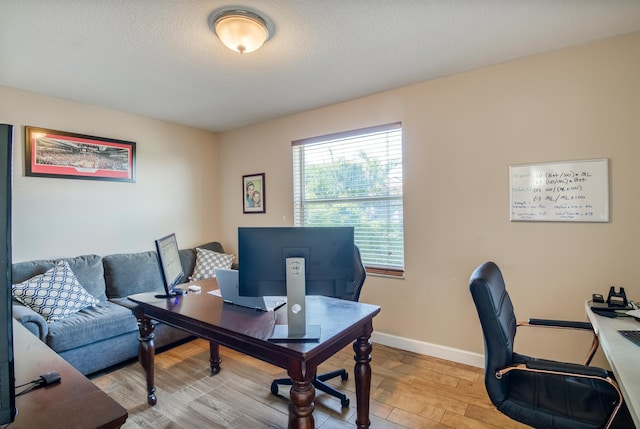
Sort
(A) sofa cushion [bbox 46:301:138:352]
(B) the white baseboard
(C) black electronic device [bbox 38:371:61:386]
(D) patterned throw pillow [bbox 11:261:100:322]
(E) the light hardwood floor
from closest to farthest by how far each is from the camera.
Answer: (C) black electronic device [bbox 38:371:61:386] → (E) the light hardwood floor → (A) sofa cushion [bbox 46:301:138:352] → (D) patterned throw pillow [bbox 11:261:100:322] → (B) the white baseboard

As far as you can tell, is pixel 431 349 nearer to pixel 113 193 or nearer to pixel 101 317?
pixel 101 317

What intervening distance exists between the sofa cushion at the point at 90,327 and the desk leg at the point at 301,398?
2040 mm

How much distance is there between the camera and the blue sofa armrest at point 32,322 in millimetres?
2152

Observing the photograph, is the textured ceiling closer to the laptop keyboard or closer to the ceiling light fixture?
the ceiling light fixture

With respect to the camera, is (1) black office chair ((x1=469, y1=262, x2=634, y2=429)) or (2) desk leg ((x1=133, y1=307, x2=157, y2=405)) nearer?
(1) black office chair ((x1=469, y1=262, x2=634, y2=429))

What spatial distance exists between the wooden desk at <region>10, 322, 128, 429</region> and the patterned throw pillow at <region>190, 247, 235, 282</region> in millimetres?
2672

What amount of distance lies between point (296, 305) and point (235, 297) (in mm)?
659

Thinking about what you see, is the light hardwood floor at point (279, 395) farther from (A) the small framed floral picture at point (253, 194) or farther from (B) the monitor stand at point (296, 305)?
(A) the small framed floral picture at point (253, 194)

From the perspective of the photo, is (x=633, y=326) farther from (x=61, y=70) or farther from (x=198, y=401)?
(x=61, y=70)

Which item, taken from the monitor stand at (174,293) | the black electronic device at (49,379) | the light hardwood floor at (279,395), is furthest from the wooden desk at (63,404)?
the light hardwood floor at (279,395)

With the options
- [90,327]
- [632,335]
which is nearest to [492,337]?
[632,335]

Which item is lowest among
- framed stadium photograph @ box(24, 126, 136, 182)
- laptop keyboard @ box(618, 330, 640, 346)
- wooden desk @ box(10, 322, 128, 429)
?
laptop keyboard @ box(618, 330, 640, 346)

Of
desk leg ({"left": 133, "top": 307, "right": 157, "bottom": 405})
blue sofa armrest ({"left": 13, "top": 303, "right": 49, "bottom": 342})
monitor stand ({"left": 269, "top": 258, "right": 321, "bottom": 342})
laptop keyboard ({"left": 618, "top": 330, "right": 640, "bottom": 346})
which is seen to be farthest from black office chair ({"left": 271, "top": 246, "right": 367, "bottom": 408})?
blue sofa armrest ({"left": 13, "top": 303, "right": 49, "bottom": 342})

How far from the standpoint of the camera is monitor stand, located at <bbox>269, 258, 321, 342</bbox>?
1.38 meters
